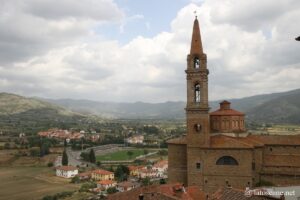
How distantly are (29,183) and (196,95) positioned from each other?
57.0 metres

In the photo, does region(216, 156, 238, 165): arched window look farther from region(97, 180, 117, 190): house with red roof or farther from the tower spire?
region(97, 180, 117, 190): house with red roof

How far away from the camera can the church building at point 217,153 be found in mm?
45844

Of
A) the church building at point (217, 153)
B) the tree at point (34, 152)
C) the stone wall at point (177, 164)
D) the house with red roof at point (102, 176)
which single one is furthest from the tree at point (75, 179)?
the church building at point (217, 153)

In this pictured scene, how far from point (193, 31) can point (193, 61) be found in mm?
3601

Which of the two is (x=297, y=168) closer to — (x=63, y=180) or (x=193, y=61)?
(x=193, y=61)

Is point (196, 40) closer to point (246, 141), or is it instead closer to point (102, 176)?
point (246, 141)

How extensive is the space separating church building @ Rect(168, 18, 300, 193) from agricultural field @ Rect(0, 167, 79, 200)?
3837 centimetres

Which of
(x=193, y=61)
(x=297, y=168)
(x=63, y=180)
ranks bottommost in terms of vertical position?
(x=63, y=180)

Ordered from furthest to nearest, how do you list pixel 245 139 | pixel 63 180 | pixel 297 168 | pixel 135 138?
pixel 135 138 < pixel 63 180 < pixel 245 139 < pixel 297 168

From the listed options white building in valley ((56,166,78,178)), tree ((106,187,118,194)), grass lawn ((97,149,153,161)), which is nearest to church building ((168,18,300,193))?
tree ((106,187,118,194))

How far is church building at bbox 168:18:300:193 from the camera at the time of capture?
45844 millimetres

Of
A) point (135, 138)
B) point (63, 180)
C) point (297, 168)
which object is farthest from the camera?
point (135, 138)

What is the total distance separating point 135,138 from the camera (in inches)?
6713

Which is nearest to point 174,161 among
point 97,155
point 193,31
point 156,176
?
point 193,31
